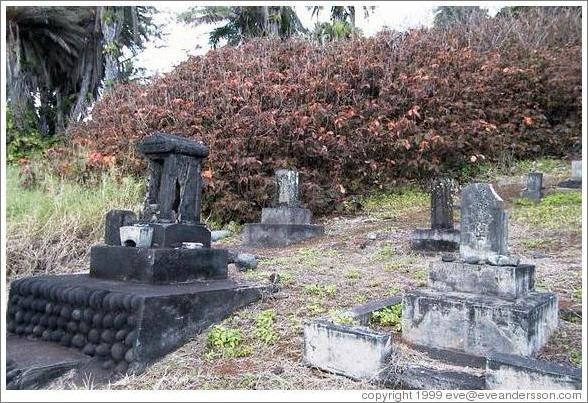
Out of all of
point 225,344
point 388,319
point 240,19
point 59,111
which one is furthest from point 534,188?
point 59,111

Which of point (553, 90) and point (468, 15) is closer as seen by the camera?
point (553, 90)

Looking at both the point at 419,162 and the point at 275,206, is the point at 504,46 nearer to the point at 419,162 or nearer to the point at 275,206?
the point at 419,162

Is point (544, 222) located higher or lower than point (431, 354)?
higher

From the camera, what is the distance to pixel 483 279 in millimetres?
3688

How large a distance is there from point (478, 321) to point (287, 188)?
6077 mm

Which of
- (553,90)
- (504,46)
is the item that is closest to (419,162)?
(553,90)

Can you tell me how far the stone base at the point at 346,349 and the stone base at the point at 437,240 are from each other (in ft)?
13.2

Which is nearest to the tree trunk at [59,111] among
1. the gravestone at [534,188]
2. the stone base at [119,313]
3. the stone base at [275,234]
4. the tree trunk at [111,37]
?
the tree trunk at [111,37]

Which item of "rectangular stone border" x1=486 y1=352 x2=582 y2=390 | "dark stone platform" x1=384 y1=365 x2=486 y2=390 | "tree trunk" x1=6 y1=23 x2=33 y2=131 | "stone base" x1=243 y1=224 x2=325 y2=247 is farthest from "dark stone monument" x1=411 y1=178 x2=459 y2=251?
"tree trunk" x1=6 y1=23 x2=33 y2=131

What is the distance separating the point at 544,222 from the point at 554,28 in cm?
915

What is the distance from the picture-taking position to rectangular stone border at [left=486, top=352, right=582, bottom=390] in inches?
106

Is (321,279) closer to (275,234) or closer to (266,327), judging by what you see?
(266,327)

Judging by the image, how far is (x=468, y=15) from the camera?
16.5 meters

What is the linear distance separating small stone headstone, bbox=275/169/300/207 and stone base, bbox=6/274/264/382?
4605mm
